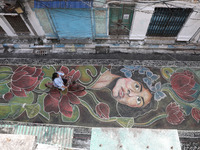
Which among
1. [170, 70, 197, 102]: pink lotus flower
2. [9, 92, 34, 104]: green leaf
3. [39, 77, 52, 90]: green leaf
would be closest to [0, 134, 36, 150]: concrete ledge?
[9, 92, 34, 104]: green leaf

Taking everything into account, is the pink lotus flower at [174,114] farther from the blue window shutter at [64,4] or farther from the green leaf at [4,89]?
the green leaf at [4,89]

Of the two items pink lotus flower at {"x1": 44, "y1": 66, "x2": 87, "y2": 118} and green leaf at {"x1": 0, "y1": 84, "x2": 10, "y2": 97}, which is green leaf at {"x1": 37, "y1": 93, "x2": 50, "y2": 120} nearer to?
pink lotus flower at {"x1": 44, "y1": 66, "x2": 87, "y2": 118}

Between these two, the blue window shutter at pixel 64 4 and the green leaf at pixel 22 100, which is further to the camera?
the green leaf at pixel 22 100

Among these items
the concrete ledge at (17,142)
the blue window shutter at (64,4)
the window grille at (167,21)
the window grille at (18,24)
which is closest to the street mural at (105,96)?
the window grille at (167,21)

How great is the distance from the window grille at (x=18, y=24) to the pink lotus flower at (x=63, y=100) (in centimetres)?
499

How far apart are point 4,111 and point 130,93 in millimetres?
7599

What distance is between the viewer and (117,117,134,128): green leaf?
8.70 metres

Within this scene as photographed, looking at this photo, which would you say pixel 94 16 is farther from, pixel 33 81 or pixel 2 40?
pixel 2 40

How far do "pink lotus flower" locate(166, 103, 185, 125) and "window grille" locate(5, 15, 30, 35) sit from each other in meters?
10.7

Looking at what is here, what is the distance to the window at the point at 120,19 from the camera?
9.21m

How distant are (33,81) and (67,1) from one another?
5.36m

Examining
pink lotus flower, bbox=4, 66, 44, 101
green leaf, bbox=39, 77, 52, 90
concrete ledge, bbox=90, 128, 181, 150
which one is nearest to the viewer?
concrete ledge, bbox=90, 128, 181, 150

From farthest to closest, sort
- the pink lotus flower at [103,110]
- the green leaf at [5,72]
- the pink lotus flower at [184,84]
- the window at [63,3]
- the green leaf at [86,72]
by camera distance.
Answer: the green leaf at [5,72]
the green leaf at [86,72]
the pink lotus flower at [184,84]
the pink lotus flower at [103,110]
the window at [63,3]

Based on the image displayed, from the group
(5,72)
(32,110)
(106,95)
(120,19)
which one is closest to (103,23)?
(120,19)
